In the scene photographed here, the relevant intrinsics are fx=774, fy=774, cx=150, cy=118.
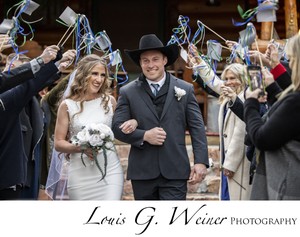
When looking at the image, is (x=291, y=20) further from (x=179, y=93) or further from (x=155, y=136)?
(x=155, y=136)

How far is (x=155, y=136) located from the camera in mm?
6430

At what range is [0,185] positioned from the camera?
21.0 ft

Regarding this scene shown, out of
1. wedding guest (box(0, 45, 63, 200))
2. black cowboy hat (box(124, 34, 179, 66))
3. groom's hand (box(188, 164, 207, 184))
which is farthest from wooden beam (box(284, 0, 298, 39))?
wedding guest (box(0, 45, 63, 200))

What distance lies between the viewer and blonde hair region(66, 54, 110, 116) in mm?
6973

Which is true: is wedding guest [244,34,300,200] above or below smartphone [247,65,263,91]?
below

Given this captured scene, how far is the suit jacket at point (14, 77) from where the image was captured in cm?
607

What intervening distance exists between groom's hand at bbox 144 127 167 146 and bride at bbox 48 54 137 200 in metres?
0.52

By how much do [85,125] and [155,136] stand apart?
30.2 inches

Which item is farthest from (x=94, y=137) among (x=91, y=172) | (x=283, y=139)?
(x=283, y=139)

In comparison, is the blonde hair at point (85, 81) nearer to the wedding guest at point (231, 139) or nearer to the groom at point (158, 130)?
the groom at point (158, 130)

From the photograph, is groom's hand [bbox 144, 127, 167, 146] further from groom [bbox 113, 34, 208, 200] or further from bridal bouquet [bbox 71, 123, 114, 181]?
bridal bouquet [bbox 71, 123, 114, 181]

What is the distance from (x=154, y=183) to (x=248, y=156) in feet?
2.77
